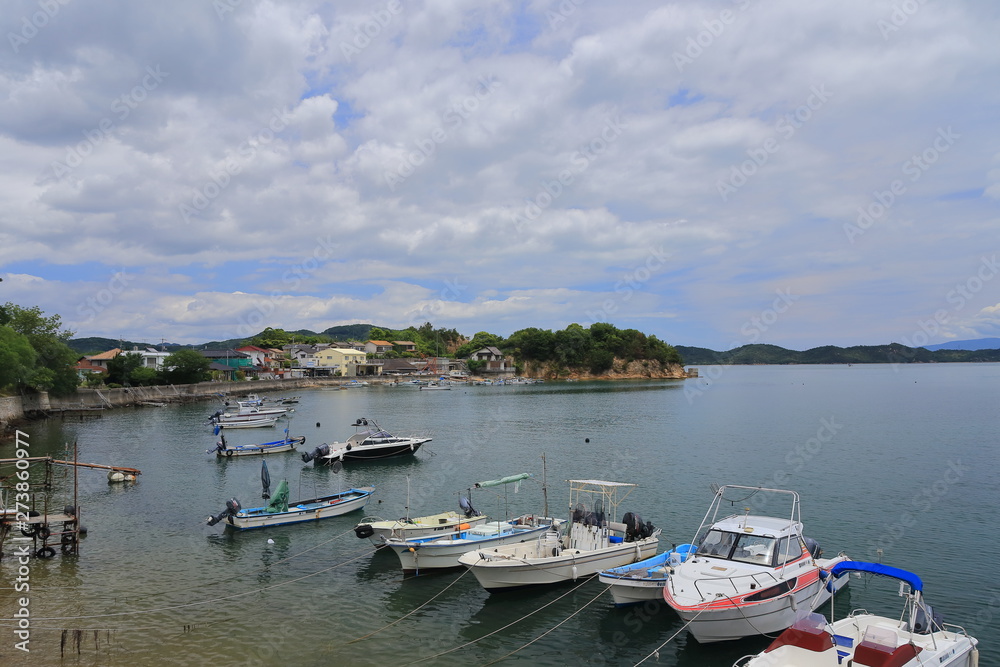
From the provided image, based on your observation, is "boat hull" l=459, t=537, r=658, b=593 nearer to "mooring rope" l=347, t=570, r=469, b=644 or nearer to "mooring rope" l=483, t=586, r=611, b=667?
"mooring rope" l=483, t=586, r=611, b=667

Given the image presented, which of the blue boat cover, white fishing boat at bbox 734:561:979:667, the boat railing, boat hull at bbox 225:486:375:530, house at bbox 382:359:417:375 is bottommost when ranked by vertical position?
boat hull at bbox 225:486:375:530

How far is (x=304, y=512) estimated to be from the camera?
2853 centimetres

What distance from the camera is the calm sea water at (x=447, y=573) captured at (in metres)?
16.6

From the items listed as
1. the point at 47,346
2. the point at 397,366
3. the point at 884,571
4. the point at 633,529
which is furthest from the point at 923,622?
the point at 397,366

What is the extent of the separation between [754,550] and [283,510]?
2132 cm

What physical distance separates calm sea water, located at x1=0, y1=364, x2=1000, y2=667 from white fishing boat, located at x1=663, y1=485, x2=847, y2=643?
110 centimetres

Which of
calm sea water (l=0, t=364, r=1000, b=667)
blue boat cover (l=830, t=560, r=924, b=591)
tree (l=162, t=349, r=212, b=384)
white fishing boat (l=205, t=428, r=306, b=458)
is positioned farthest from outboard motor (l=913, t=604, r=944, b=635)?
tree (l=162, t=349, r=212, b=384)

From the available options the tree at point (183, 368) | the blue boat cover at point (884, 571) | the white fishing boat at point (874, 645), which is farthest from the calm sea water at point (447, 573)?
the tree at point (183, 368)

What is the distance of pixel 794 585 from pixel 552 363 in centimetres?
17870

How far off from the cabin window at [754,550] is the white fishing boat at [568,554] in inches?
178

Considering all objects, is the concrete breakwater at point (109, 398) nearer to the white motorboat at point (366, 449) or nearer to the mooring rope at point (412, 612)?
the white motorboat at point (366, 449)

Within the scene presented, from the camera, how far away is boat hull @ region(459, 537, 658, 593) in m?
19.2

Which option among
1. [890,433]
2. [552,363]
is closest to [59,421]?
[890,433]

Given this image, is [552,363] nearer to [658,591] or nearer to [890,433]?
[890,433]
